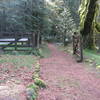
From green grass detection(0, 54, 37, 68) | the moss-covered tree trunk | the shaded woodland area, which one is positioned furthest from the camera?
the moss-covered tree trunk

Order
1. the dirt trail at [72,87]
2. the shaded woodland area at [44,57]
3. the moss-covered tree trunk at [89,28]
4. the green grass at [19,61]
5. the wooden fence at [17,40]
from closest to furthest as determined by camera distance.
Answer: the dirt trail at [72,87] → the shaded woodland area at [44,57] → the green grass at [19,61] → the wooden fence at [17,40] → the moss-covered tree trunk at [89,28]

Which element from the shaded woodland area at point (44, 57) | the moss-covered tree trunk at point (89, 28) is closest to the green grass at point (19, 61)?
the shaded woodland area at point (44, 57)

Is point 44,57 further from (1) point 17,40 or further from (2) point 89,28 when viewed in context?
(2) point 89,28

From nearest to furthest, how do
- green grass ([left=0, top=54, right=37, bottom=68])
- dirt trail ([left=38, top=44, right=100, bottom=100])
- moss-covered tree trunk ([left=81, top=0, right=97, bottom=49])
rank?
dirt trail ([left=38, top=44, right=100, bottom=100])
green grass ([left=0, top=54, right=37, bottom=68])
moss-covered tree trunk ([left=81, top=0, right=97, bottom=49])

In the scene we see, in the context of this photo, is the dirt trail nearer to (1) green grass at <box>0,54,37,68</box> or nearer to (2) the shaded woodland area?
(2) the shaded woodland area

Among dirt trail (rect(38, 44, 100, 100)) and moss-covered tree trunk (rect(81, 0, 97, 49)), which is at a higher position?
moss-covered tree trunk (rect(81, 0, 97, 49))

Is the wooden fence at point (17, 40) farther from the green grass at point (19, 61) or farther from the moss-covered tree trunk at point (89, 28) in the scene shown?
the moss-covered tree trunk at point (89, 28)

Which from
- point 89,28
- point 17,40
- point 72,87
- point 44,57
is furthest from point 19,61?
point 89,28

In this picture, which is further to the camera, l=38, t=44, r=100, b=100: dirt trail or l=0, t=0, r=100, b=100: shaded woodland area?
l=0, t=0, r=100, b=100: shaded woodland area

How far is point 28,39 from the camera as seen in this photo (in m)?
12.0

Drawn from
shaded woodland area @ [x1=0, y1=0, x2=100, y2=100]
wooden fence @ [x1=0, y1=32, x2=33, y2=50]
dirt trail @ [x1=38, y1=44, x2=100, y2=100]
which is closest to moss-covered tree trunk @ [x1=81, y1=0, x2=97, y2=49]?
shaded woodland area @ [x1=0, y1=0, x2=100, y2=100]

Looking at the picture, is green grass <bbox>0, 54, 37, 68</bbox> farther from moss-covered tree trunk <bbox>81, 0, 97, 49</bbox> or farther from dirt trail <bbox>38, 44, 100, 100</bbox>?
moss-covered tree trunk <bbox>81, 0, 97, 49</bbox>

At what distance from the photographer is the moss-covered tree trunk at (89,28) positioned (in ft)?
40.8

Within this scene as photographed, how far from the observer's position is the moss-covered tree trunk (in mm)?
12445
